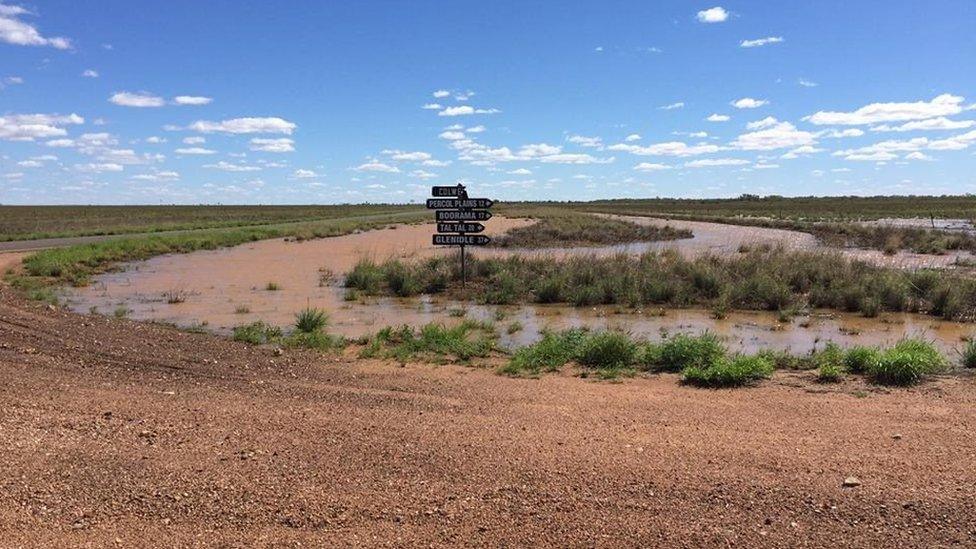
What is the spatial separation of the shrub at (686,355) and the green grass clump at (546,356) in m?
1.27

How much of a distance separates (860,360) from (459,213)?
12278 millimetres

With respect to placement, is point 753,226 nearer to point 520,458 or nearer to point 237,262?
point 237,262

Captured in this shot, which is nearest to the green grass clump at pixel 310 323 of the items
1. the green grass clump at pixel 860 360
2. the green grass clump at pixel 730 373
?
the green grass clump at pixel 730 373

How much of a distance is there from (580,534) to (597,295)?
14.2 metres

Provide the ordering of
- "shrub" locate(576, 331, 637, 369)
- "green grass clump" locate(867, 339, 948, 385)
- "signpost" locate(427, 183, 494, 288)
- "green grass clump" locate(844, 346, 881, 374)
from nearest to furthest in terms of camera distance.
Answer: "green grass clump" locate(867, 339, 948, 385), "green grass clump" locate(844, 346, 881, 374), "shrub" locate(576, 331, 637, 369), "signpost" locate(427, 183, 494, 288)

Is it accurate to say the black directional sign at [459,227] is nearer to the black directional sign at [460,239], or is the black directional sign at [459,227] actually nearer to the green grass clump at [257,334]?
the black directional sign at [460,239]

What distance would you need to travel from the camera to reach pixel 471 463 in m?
5.32

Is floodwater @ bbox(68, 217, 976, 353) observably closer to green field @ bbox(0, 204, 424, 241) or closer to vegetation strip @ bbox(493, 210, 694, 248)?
vegetation strip @ bbox(493, 210, 694, 248)

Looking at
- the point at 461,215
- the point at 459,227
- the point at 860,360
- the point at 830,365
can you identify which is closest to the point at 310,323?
the point at 461,215

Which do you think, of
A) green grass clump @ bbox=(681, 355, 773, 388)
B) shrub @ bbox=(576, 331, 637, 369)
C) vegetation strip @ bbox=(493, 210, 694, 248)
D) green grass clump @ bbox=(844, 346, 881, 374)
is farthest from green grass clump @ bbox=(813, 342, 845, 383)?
vegetation strip @ bbox=(493, 210, 694, 248)

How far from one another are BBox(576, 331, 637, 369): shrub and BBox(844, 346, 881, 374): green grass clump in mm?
2825

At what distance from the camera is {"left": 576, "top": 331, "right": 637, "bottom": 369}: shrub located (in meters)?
10.0

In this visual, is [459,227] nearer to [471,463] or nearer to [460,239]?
[460,239]

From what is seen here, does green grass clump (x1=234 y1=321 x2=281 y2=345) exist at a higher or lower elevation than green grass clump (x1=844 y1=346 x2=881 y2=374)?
lower
